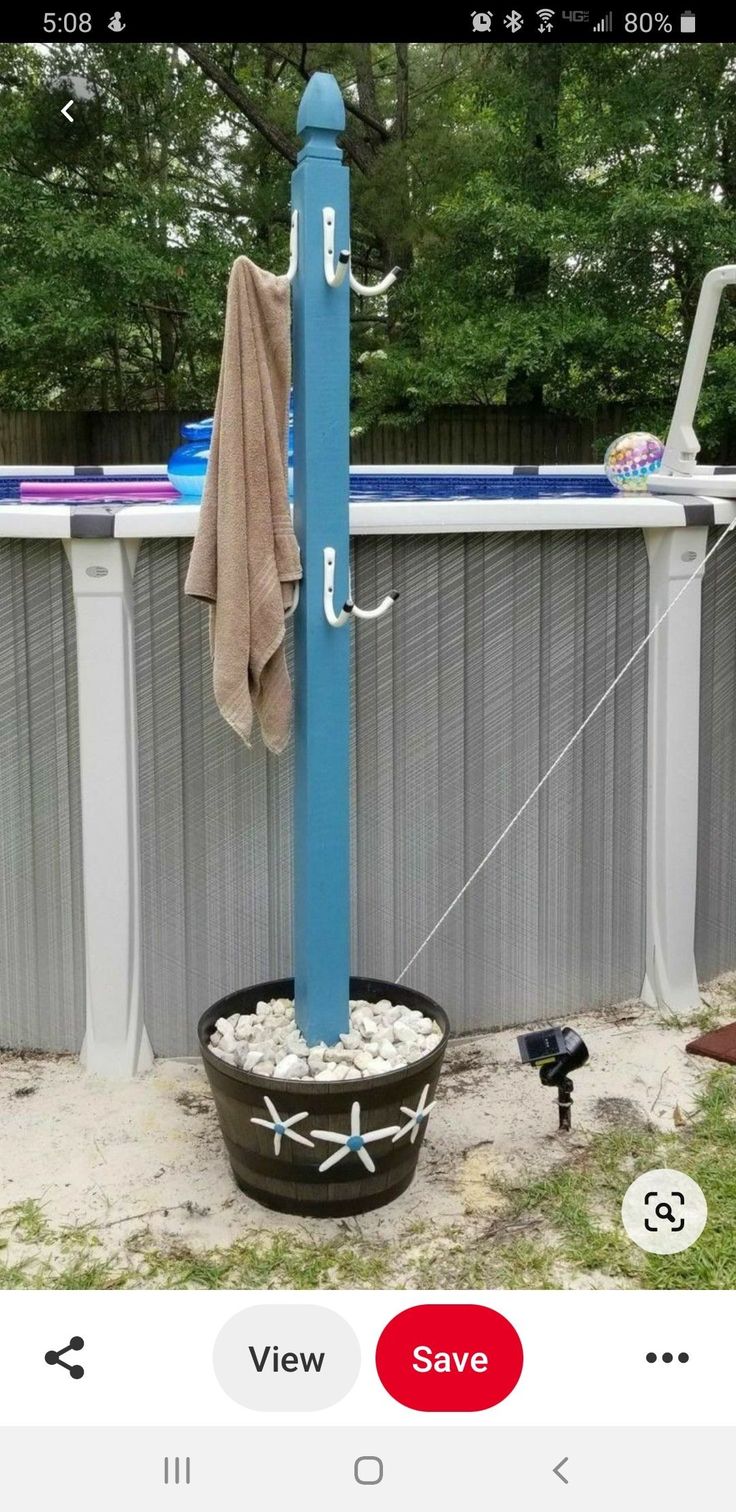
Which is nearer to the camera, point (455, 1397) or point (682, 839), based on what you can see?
point (455, 1397)

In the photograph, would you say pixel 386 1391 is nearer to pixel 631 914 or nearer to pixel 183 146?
pixel 631 914

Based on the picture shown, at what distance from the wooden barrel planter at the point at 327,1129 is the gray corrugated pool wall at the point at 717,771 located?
4.28 ft

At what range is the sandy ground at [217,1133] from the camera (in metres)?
2.43

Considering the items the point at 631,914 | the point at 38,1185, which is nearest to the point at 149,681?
the point at 38,1185

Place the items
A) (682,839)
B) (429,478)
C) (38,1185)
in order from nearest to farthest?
(38,1185) → (682,839) → (429,478)

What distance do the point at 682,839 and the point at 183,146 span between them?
10355 millimetres

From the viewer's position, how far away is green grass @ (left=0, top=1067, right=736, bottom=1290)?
2.20 m

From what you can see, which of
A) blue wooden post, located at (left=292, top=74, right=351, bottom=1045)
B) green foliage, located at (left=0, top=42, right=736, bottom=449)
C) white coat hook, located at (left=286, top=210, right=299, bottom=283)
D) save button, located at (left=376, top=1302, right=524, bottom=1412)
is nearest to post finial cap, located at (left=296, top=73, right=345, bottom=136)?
blue wooden post, located at (left=292, top=74, right=351, bottom=1045)

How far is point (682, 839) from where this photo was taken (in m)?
3.35

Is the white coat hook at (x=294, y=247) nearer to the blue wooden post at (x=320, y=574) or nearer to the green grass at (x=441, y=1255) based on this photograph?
the blue wooden post at (x=320, y=574)

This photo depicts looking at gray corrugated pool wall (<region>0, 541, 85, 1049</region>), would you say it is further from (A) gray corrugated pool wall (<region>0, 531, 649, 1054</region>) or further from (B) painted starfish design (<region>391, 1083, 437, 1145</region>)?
(B) painted starfish design (<region>391, 1083, 437, 1145</region>)

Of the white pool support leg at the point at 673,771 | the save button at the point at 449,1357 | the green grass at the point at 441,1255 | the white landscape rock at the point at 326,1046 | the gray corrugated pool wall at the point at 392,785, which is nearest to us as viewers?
the save button at the point at 449,1357

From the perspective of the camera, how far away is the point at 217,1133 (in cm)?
275
